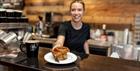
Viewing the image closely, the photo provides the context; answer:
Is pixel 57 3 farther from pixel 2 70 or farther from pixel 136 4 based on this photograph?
pixel 2 70

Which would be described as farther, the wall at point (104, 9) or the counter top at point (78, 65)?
the wall at point (104, 9)

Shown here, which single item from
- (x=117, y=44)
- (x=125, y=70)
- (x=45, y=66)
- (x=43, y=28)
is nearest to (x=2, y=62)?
(x=45, y=66)

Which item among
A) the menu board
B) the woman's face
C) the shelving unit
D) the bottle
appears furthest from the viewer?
the menu board

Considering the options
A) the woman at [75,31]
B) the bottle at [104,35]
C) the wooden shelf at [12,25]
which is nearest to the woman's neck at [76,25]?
the woman at [75,31]

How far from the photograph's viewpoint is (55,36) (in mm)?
3938

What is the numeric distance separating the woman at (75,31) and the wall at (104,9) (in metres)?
1.31

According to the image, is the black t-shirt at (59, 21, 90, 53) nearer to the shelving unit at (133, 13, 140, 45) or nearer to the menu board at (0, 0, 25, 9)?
the shelving unit at (133, 13, 140, 45)

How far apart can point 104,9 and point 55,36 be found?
1.06 metres

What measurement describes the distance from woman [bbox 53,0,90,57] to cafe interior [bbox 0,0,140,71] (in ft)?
0.97

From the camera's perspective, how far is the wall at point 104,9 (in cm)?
336

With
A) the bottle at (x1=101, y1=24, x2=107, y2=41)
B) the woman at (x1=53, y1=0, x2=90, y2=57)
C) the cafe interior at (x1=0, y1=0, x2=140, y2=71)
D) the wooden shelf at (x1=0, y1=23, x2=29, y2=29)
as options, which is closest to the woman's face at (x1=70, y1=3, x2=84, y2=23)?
the woman at (x1=53, y1=0, x2=90, y2=57)

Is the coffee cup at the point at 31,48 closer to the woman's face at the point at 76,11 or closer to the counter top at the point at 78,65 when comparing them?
the counter top at the point at 78,65

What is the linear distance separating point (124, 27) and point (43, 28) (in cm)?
167

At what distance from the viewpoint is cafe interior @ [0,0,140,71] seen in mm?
1381
